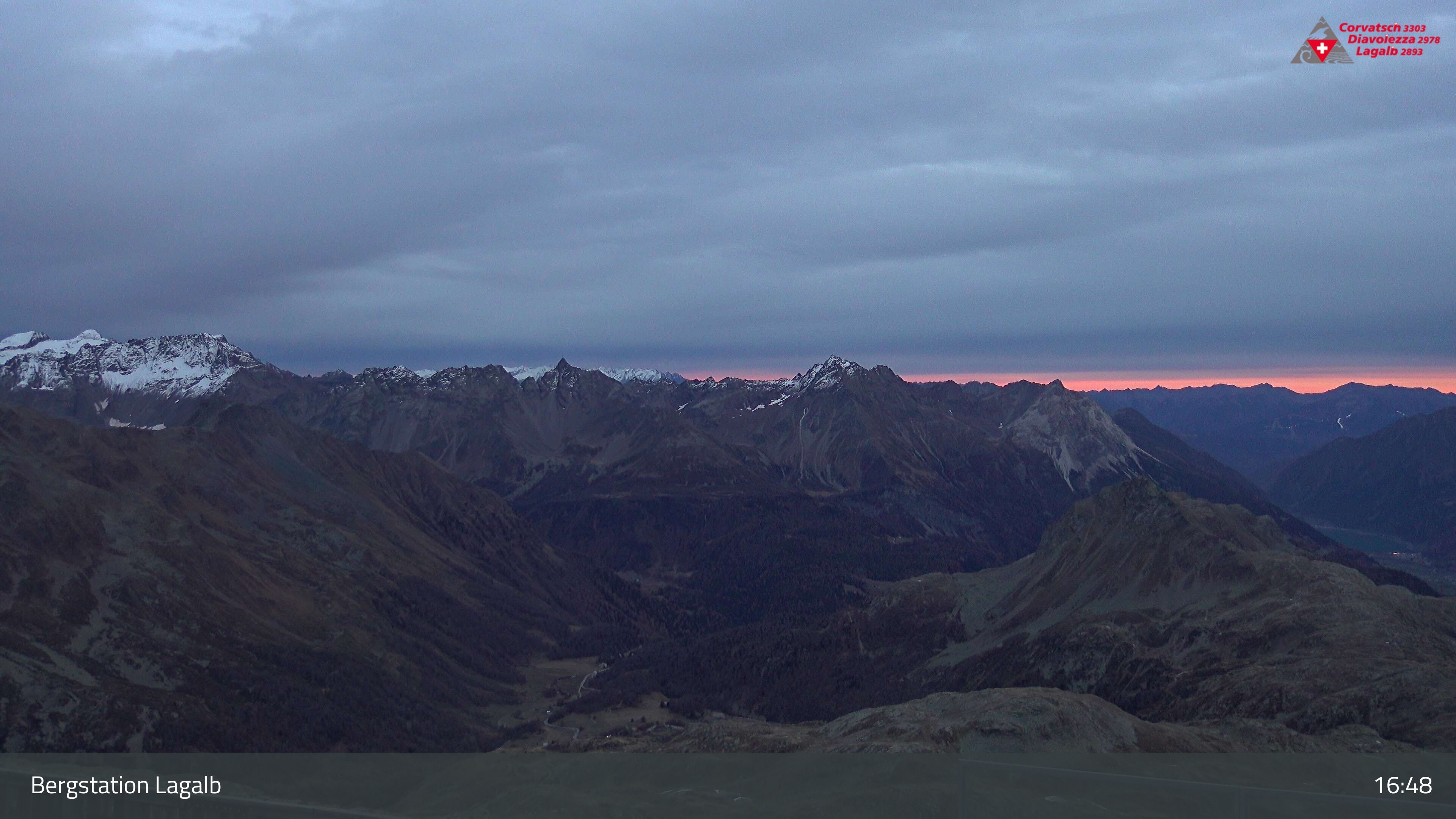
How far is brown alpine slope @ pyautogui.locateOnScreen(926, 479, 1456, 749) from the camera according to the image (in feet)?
317

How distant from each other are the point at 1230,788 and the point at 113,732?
150 meters

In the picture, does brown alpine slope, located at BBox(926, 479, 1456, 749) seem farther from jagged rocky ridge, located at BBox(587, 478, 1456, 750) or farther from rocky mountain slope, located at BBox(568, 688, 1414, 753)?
rocky mountain slope, located at BBox(568, 688, 1414, 753)

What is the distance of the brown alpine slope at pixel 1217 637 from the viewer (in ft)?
317

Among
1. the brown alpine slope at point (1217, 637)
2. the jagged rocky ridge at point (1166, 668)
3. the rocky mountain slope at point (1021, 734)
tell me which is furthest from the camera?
the brown alpine slope at point (1217, 637)

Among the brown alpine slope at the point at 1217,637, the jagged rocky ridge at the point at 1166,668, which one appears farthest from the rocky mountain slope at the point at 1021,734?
the brown alpine slope at the point at 1217,637

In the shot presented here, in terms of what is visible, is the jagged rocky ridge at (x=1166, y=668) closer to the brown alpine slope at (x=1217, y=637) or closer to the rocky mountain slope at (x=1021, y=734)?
the rocky mountain slope at (x=1021, y=734)

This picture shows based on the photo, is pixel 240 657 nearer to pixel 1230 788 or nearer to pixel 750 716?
pixel 750 716

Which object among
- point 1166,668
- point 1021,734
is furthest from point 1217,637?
point 1021,734

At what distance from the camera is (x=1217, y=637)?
439 ft

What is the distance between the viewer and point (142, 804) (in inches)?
A: 1216

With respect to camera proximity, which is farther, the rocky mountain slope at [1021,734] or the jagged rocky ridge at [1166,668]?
the jagged rocky ridge at [1166,668]

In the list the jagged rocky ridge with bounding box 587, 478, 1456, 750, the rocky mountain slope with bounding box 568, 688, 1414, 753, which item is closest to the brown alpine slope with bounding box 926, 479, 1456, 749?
the jagged rocky ridge with bounding box 587, 478, 1456, 750

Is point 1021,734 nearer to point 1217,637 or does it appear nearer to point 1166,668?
point 1166,668

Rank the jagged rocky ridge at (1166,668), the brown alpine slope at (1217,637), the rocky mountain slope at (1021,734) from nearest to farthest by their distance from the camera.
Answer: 1. the rocky mountain slope at (1021,734)
2. the jagged rocky ridge at (1166,668)
3. the brown alpine slope at (1217,637)
